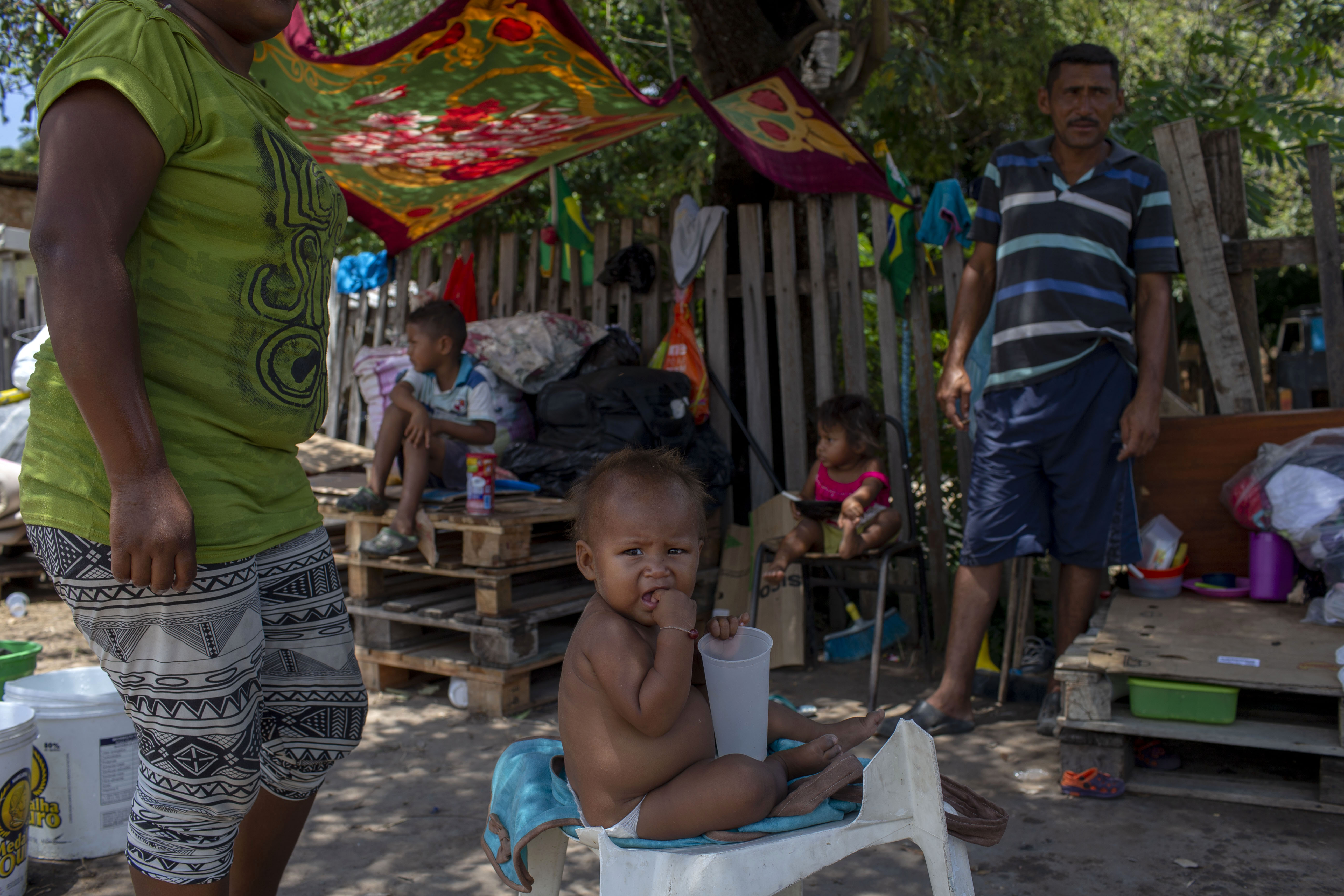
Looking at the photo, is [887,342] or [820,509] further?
[887,342]

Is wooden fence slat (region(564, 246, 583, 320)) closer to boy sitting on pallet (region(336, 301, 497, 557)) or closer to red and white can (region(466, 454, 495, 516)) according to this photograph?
boy sitting on pallet (region(336, 301, 497, 557))

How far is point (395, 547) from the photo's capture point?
4305 millimetres

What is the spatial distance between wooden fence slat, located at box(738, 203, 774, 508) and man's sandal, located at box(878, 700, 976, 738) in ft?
6.28

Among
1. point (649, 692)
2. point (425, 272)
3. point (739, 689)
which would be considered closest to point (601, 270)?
point (425, 272)

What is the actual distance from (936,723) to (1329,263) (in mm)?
2501

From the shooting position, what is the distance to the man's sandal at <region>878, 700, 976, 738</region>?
142 inches

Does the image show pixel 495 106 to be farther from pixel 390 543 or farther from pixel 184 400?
pixel 184 400

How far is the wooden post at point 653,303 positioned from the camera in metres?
5.81

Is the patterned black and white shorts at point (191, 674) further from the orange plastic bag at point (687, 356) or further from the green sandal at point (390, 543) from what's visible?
the orange plastic bag at point (687, 356)

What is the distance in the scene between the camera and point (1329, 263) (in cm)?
388

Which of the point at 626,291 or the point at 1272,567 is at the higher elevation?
the point at 626,291

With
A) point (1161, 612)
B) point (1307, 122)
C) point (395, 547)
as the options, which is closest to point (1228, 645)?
point (1161, 612)

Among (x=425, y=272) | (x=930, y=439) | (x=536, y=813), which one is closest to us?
(x=536, y=813)

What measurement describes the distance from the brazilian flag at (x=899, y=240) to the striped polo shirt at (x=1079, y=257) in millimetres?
1138
